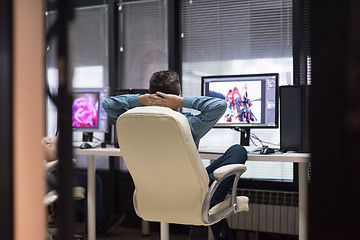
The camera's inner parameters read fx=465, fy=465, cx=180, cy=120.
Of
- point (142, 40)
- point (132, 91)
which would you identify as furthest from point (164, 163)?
point (142, 40)

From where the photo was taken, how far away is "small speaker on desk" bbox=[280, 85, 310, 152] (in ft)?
9.41

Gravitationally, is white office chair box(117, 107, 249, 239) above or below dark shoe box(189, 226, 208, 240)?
above

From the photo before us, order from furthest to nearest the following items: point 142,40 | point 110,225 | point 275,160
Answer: point 142,40, point 110,225, point 275,160

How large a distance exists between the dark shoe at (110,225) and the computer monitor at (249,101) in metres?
1.37

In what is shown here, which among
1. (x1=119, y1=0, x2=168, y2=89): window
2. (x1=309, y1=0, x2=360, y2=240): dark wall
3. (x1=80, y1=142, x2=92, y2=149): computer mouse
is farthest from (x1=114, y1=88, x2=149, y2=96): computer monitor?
(x1=309, y1=0, x2=360, y2=240): dark wall

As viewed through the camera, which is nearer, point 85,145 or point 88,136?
point 85,145

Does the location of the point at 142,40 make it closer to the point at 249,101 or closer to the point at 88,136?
the point at 88,136

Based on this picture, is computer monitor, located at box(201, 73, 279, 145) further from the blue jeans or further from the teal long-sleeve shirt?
the teal long-sleeve shirt

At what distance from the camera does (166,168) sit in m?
2.20

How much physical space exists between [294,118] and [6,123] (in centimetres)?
180

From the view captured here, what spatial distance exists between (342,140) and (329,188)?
0.36 ft

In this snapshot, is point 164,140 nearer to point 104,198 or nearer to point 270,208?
point 270,208

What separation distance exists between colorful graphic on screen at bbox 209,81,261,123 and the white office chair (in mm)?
880

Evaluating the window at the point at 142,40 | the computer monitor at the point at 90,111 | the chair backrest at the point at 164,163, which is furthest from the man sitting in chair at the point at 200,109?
the window at the point at 142,40
